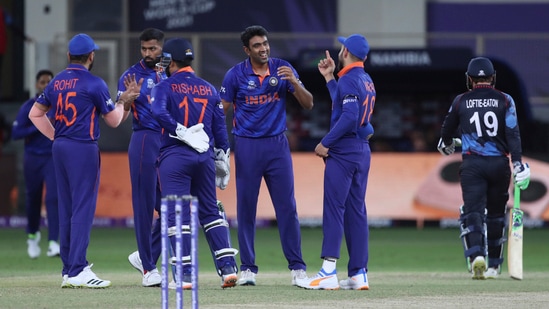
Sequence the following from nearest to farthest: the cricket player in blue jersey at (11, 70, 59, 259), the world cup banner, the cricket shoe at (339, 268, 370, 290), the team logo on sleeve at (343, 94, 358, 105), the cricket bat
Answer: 1. the team logo on sleeve at (343, 94, 358, 105)
2. the cricket shoe at (339, 268, 370, 290)
3. the cricket bat
4. the cricket player in blue jersey at (11, 70, 59, 259)
5. the world cup banner

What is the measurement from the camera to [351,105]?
11844mm

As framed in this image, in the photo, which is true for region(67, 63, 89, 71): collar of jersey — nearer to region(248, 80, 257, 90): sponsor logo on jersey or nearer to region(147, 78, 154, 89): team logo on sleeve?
region(147, 78, 154, 89): team logo on sleeve

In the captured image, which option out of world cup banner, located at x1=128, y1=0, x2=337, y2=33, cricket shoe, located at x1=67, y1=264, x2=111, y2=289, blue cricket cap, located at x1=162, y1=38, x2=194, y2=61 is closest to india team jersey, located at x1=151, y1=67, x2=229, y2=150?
blue cricket cap, located at x1=162, y1=38, x2=194, y2=61

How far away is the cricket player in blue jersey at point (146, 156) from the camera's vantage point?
1230cm

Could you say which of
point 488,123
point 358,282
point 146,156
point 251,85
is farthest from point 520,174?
point 146,156

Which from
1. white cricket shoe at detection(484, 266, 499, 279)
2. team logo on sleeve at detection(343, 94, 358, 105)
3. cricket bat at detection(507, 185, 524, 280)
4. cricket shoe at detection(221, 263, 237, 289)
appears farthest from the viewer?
white cricket shoe at detection(484, 266, 499, 279)

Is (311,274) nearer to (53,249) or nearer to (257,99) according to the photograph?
(257,99)

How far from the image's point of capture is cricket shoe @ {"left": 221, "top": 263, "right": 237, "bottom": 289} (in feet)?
38.5

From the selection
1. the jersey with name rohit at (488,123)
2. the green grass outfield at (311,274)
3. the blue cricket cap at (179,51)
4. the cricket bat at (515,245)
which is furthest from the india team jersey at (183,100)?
the cricket bat at (515,245)

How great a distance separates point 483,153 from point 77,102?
4296 mm

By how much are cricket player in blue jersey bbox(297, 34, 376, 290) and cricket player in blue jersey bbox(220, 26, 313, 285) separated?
0.42 m

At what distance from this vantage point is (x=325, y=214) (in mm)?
12055

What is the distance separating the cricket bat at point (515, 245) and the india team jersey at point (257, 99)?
2.78 meters

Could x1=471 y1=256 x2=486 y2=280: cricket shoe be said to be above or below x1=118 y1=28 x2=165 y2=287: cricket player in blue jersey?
below
